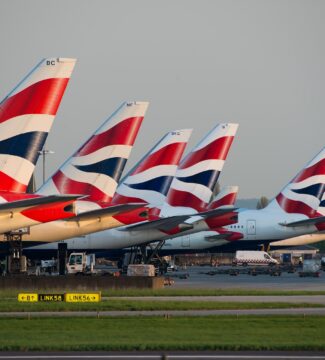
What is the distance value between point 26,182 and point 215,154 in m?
50.0

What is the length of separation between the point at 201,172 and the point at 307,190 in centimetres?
2372

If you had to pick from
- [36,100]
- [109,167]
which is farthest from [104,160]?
[36,100]

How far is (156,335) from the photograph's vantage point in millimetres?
39312

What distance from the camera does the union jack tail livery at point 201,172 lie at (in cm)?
10444

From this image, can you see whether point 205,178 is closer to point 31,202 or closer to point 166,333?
point 31,202

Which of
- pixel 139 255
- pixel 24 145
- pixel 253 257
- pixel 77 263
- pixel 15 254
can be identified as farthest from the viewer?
pixel 253 257

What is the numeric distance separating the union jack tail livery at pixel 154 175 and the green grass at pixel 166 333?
4712 centimetres

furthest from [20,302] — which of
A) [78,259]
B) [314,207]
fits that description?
[314,207]

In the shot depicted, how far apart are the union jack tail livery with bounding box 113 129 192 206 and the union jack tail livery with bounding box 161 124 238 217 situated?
8.46 meters

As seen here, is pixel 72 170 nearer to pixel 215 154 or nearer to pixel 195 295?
pixel 195 295

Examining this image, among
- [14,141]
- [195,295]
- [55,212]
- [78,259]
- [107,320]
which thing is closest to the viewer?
[107,320]

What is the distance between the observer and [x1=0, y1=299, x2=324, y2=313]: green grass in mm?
52250

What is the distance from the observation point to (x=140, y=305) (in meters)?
54.1

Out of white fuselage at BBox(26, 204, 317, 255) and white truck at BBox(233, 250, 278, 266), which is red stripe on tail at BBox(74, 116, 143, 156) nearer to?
white fuselage at BBox(26, 204, 317, 255)
